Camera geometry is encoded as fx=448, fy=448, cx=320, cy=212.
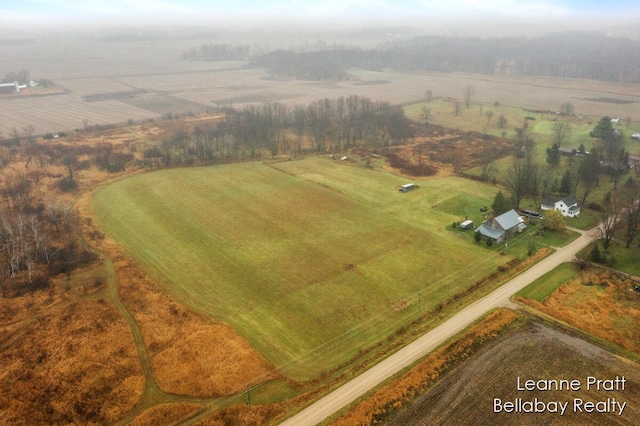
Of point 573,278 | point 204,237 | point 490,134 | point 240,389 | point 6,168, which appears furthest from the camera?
point 490,134

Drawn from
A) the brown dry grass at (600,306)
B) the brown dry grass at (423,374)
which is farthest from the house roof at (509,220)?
the brown dry grass at (423,374)

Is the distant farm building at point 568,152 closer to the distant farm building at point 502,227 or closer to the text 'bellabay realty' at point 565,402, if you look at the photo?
the distant farm building at point 502,227

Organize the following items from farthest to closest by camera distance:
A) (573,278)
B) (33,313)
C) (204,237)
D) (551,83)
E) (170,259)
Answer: (551,83), (204,237), (170,259), (573,278), (33,313)

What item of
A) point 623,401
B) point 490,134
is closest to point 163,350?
point 623,401

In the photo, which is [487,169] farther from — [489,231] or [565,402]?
[565,402]

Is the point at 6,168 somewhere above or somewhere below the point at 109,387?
above

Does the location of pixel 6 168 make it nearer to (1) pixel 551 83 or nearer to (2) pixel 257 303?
(2) pixel 257 303
